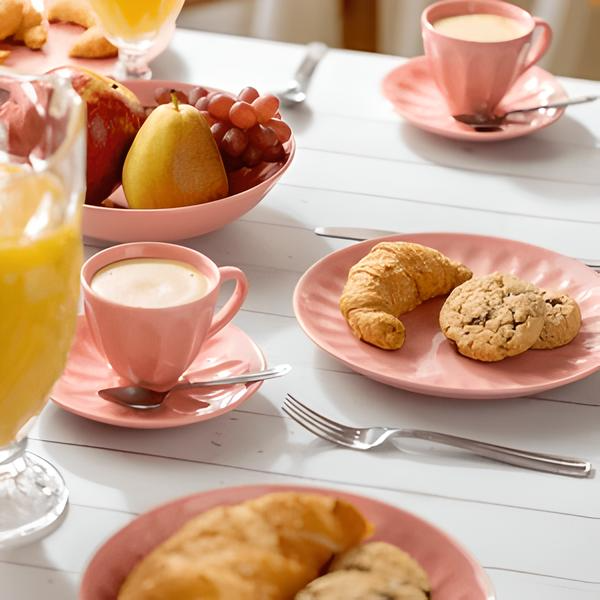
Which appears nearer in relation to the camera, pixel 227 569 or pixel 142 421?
pixel 227 569

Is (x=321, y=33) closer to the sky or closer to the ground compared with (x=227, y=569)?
closer to the ground

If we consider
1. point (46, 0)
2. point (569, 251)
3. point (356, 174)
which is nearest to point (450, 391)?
point (569, 251)

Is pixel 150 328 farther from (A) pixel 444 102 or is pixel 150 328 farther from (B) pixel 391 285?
(A) pixel 444 102

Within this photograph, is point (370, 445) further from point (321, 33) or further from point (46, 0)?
point (321, 33)

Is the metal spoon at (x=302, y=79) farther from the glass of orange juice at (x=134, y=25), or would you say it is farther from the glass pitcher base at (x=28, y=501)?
the glass pitcher base at (x=28, y=501)

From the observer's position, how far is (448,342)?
0.99 meters

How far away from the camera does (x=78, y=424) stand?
880 mm

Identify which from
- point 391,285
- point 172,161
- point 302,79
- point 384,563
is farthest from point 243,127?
point 384,563

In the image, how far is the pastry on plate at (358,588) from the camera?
2.07 ft

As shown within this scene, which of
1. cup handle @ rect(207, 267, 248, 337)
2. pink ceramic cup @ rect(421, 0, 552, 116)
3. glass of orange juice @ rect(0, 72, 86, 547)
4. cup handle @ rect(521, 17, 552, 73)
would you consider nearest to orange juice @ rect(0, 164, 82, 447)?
glass of orange juice @ rect(0, 72, 86, 547)

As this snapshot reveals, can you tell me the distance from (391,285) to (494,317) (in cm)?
10

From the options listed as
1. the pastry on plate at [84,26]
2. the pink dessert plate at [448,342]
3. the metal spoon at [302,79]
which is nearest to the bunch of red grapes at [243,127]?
the pink dessert plate at [448,342]

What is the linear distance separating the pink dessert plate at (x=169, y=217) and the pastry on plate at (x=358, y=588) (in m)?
0.53

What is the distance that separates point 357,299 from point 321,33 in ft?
7.37
